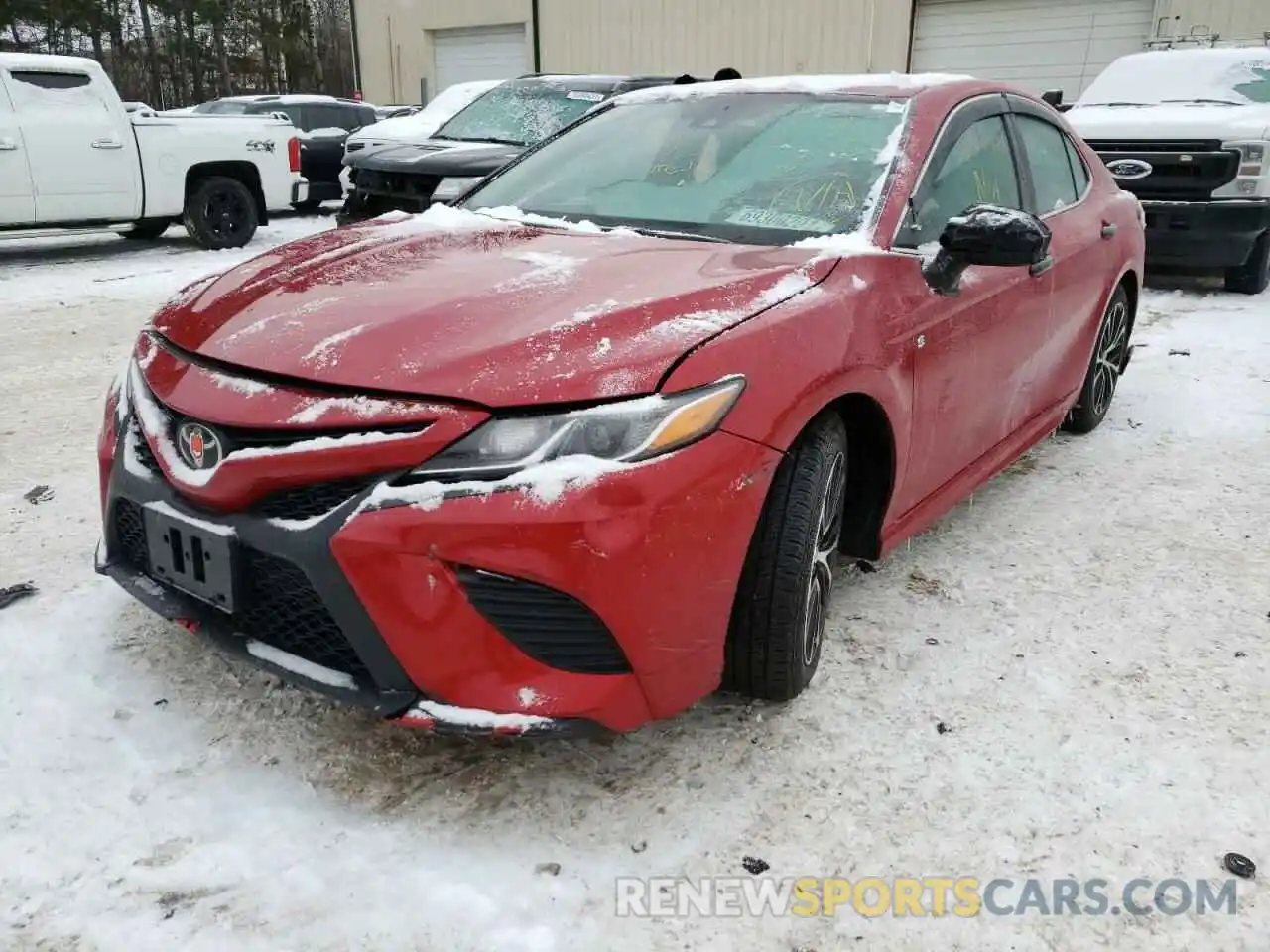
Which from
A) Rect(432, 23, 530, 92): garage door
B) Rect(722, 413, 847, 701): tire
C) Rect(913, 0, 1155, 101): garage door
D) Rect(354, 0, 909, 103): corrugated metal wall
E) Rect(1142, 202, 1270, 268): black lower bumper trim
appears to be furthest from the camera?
Rect(432, 23, 530, 92): garage door

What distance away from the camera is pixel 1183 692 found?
8.61 ft

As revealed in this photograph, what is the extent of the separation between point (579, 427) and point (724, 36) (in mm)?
18574

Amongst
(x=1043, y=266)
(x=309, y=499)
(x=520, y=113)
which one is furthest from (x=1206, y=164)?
(x=309, y=499)

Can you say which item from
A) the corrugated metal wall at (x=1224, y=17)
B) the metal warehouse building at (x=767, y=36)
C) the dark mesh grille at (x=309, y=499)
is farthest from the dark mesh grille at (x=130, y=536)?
the corrugated metal wall at (x=1224, y=17)

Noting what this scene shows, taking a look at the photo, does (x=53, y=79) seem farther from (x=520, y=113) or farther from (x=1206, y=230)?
(x=1206, y=230)

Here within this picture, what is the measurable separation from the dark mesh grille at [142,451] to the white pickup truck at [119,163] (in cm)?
797

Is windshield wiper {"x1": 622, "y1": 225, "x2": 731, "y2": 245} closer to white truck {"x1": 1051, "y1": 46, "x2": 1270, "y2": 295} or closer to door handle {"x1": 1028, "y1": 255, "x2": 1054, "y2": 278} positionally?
door handle {"x1": 1028, "y1": 255, "x2": 1054, "y2": 278}

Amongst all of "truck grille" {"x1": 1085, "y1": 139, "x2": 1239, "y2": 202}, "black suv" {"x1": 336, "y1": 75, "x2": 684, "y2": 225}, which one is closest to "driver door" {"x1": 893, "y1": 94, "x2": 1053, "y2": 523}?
"black suv" {"x1": 336, "y1": 75, "x2": 684, "y2": 225}

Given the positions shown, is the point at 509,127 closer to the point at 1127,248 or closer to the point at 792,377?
the point at 1127,248

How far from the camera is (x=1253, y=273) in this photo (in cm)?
809

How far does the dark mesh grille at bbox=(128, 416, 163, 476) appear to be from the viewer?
7.34 ft

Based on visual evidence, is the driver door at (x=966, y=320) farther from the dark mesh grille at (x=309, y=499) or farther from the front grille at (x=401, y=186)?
the front grille at (x=401, y=186)

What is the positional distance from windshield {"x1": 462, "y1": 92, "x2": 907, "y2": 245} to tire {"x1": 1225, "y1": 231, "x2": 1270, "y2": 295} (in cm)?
633

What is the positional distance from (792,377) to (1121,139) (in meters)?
7.04
